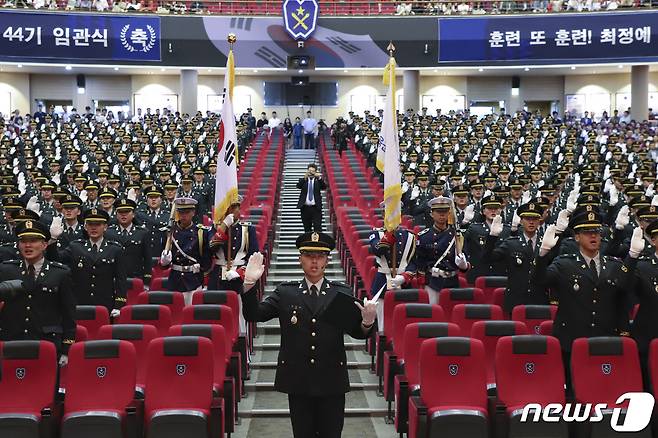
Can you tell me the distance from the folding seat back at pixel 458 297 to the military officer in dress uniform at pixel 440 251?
50 centimetres

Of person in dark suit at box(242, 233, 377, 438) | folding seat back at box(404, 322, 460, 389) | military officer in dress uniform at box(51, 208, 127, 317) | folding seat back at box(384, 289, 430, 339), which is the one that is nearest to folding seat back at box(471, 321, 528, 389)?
folding seat back at box(404, 322, 460, 389)

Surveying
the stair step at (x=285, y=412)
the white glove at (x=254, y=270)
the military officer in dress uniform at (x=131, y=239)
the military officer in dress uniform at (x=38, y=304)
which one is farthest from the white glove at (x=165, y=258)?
the white glove at (x=254, y=270)

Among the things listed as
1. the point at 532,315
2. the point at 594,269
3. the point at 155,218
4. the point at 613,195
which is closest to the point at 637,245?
the point at 594,269

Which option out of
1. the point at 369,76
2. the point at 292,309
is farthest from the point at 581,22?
the point at 292,309

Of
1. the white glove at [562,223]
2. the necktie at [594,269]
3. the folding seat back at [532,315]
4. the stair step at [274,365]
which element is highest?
the white glove at [562,223]

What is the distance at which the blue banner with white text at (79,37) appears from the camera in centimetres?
3325

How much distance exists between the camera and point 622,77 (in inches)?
1567

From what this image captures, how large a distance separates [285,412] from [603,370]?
3.06 meters

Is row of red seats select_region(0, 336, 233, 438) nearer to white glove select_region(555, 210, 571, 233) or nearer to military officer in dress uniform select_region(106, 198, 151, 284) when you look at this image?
white glove select_region(555, 210, 571, 233)

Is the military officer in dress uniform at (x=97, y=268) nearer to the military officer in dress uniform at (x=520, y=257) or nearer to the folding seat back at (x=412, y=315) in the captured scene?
the folding seat back at (x=412, y=315)

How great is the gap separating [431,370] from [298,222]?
12.8 metres

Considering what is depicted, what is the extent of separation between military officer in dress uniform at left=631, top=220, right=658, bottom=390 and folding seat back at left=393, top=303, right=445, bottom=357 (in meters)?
1.79

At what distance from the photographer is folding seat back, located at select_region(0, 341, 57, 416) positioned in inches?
258

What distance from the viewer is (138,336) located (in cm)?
733
